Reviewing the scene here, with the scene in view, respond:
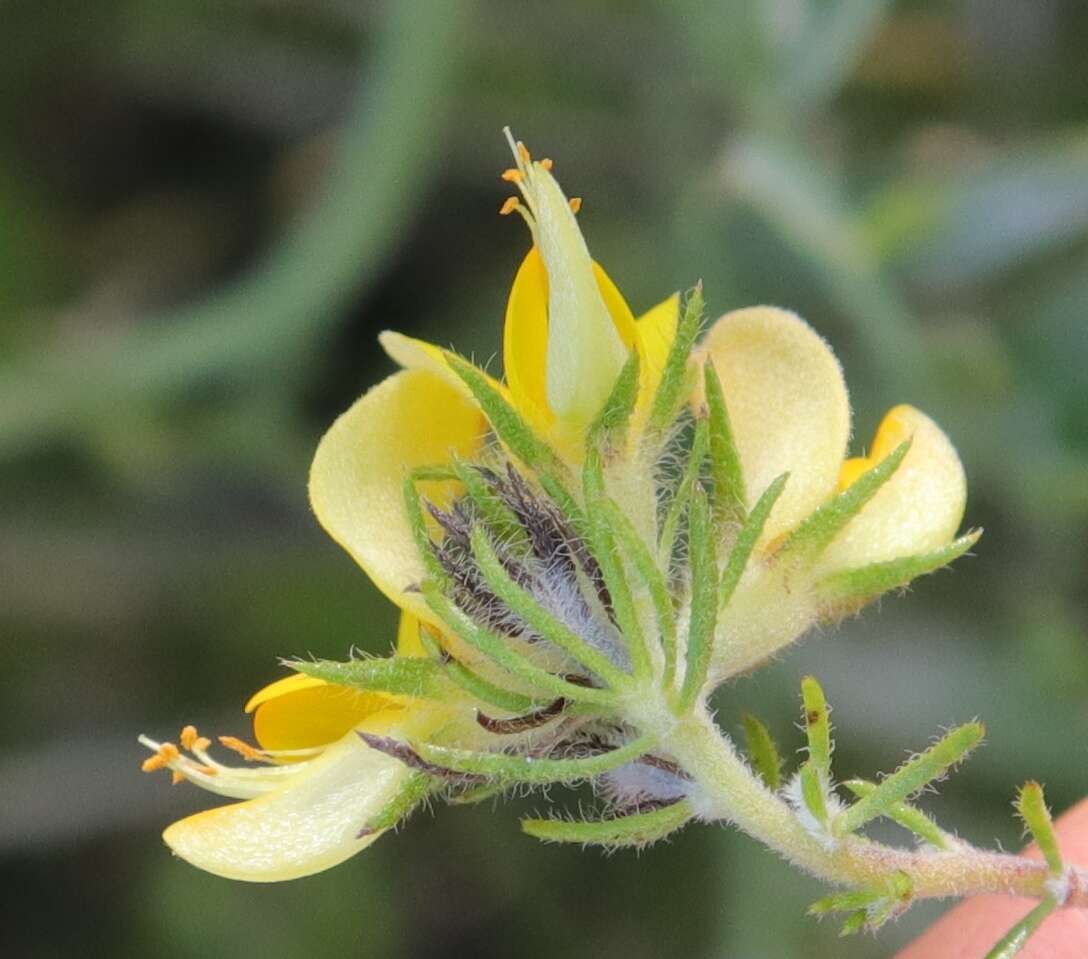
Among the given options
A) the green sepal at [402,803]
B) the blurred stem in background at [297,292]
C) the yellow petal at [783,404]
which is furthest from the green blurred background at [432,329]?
the green sepal at [402,803]

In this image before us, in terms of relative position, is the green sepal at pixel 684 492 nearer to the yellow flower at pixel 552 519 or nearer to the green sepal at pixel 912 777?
the yellow flower at pixel 552 519

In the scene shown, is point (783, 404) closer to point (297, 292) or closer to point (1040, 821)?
point (1040, 821)

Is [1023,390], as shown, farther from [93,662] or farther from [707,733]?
[93,662]

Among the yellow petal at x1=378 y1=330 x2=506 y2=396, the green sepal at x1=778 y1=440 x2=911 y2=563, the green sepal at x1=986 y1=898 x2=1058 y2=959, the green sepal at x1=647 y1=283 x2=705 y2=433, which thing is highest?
the yellow petal at x1=378 y1=330 x2=506 y2=396

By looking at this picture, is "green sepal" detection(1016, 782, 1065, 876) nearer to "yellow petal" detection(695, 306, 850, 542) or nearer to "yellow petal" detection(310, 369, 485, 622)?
"yellow petal" detection(695, 306, 850, 542)

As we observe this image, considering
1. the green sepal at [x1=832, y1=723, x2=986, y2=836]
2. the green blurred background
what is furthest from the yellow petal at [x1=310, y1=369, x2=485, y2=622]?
the green blurred background

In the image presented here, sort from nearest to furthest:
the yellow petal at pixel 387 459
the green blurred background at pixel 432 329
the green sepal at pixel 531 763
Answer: the green sepal at pixel 531 763 < the yellow petal at pixel 387 459 < the green blurred background at pixel 432 329
